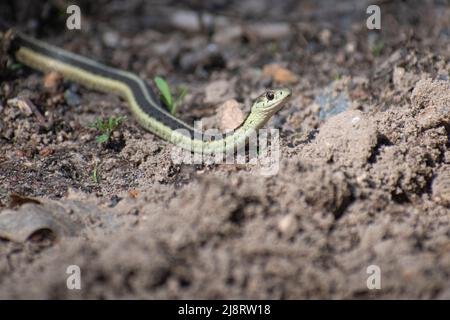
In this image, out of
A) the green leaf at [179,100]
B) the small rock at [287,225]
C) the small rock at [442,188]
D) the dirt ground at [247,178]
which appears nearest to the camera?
the dirt ground at [247,178]

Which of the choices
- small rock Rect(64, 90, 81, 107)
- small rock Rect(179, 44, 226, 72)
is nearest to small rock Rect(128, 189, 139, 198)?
small rock Rect(64, 90, 81, 107)

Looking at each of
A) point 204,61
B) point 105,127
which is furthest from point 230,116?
point 204,61

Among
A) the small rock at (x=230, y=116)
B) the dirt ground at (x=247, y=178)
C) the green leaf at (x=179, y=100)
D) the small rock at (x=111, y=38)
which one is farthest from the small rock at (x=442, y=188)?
the small rock at (x=111, y=38)

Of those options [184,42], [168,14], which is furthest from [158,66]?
[168,14]

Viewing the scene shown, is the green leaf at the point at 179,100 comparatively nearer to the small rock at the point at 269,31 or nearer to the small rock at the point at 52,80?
the small rock at the point at 52,80

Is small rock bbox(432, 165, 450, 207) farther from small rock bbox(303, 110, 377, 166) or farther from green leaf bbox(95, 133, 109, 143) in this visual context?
green leaf bbox(95, 133, 109, 143)

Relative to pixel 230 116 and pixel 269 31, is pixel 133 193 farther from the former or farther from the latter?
pixel 269 31
